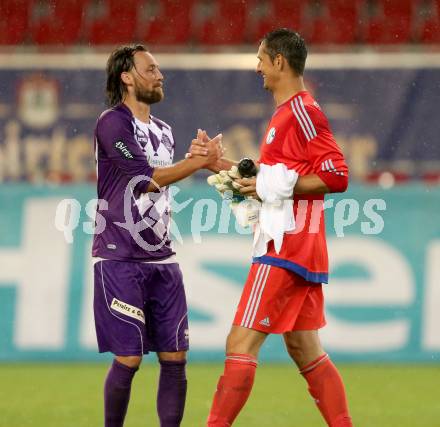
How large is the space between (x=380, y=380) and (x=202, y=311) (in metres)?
1.48

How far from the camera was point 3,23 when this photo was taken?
11.3 m

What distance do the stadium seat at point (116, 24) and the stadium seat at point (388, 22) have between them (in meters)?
2.49

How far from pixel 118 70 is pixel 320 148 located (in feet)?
3.72

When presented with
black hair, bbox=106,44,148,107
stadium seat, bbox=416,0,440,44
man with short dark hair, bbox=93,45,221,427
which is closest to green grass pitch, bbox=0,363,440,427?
man with short dark hair, bbox=93,45,221,427

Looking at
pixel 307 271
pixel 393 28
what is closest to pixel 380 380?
pixel 307 271

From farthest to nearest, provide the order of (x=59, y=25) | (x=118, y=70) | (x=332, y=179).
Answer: (x=59, y=25) < (x=118, y=70) < (x=332, y=179)

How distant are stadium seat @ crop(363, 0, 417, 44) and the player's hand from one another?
6.67m

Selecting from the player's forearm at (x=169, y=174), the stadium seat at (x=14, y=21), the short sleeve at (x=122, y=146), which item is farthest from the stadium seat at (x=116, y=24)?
the player's forearm at (x=169, y=174)

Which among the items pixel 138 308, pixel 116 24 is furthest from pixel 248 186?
pixel 116 24

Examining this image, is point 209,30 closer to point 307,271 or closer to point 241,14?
point 241,14

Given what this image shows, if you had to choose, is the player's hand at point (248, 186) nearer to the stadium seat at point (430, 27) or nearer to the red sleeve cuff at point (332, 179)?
the red sleeve cuff at point (332, 179)

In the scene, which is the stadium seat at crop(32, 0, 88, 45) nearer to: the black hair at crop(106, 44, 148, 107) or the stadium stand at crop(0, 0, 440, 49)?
the stadium stand at crop(0, 0, 440, 49)

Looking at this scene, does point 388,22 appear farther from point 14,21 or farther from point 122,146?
point 122,146

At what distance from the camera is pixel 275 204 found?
4.86 m
